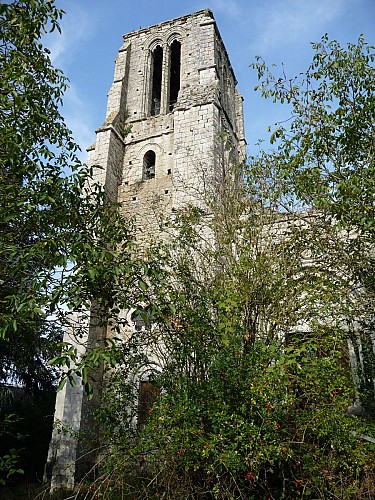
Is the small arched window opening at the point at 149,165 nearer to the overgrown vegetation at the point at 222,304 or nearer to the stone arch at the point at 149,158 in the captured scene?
the stone arch at the point at 149,158

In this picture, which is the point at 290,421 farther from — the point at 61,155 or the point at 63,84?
the point at 63,84

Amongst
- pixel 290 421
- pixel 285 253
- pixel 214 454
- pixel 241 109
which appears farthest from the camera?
pixel 241 109

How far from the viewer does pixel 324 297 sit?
18.1 ft

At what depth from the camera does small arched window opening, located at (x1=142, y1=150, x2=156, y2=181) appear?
14410 mm

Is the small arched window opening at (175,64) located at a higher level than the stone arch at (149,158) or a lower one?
higher

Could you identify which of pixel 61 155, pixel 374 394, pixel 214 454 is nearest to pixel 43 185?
pixel 61 155

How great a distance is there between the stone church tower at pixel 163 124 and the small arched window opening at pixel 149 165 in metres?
0.04

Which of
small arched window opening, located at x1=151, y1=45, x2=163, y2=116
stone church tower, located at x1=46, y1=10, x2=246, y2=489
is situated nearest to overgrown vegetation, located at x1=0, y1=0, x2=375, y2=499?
stone church tower, located at x1=46, y1=10, x2=246, y2=489

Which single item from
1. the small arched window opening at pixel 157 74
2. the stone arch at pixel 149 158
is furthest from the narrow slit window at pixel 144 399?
the small arched window opening at pixel 157 74

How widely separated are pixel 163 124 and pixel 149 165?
5.16 feet

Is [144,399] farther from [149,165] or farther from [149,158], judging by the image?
[149,158]

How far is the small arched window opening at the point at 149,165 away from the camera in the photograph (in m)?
14.4

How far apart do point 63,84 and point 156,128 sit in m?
9.52

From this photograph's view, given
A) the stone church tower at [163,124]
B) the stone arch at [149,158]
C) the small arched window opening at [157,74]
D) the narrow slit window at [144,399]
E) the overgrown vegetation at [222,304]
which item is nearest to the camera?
the overgrown vegetation at [222,304]
